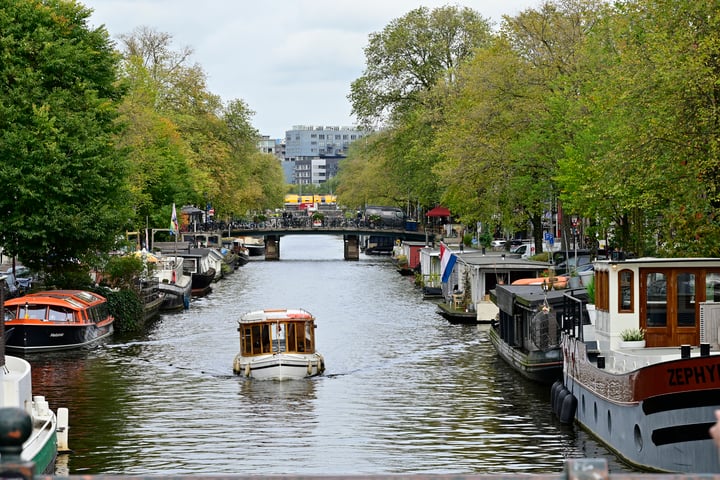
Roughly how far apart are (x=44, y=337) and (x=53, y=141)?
26.0 feet

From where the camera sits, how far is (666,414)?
22.2m

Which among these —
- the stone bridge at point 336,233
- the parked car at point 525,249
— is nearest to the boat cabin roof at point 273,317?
the parked car at point 525,249

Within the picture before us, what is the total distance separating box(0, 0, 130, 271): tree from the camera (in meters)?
50.2

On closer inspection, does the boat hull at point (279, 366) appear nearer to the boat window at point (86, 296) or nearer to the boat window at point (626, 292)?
the boat window at point (86, 296)

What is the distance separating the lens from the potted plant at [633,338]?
90.7 feet

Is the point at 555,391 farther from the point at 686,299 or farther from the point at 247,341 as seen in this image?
the point at 247,341

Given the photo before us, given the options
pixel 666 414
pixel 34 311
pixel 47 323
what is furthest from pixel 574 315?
pixel 34 311

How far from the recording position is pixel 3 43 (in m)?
50.3

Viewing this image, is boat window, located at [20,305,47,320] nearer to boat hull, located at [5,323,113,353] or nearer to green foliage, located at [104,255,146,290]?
boat hull, located at [5,323,113,353]

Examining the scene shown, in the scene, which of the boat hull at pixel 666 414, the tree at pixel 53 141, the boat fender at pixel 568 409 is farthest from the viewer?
the tree at pixel 53 141

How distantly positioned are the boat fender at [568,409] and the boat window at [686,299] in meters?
4.67

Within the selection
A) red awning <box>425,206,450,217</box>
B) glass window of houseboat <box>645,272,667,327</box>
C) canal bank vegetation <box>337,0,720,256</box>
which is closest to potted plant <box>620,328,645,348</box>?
glass window of houseboat <box>645,272,667,327</box>

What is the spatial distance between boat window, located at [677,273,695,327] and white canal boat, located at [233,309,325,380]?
53.5 feet

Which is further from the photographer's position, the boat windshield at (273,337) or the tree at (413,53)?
the tree at (413,53)
